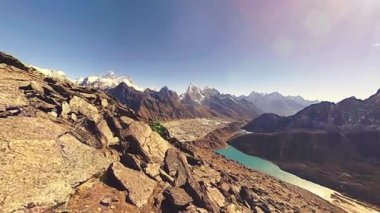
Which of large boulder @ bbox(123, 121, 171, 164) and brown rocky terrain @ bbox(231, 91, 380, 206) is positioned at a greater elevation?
brown rocky terrain @ bbox(231, 91, 380, 206)

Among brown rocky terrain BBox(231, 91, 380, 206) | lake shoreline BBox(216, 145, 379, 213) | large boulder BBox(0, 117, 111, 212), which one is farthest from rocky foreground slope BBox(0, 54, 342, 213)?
brown rocky terrain BBox(231, 91, 380, 206)

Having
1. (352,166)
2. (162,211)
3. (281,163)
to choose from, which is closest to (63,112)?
(162,211)

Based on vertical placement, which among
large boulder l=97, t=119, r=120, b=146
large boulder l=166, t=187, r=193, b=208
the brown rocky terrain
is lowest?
large boulder l=166, t=187, r=193, b=208

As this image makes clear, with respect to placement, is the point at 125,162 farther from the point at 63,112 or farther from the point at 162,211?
the point at 63,112

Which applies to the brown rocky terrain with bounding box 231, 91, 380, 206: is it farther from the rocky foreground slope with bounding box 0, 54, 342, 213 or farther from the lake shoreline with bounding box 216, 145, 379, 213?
the rocky foreground slope with bounding box 0, 54, 342, 213

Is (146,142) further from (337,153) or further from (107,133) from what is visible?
(337,153)
